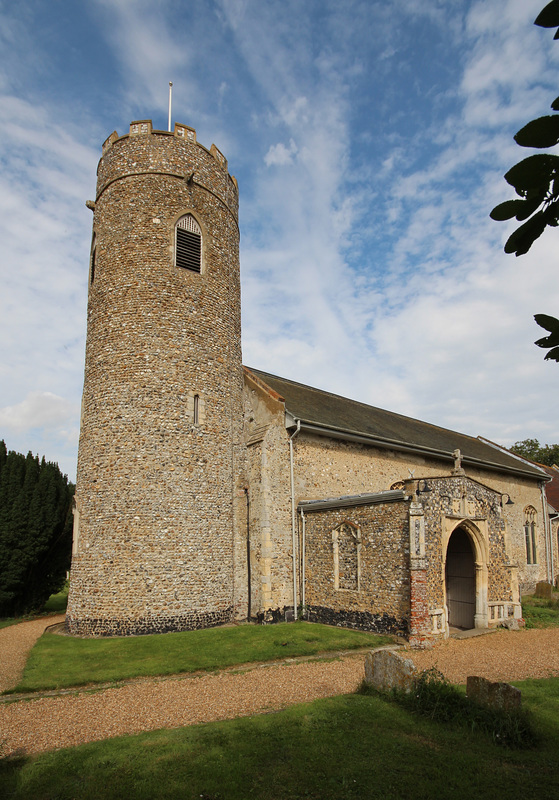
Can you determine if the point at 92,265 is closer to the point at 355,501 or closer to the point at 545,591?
the point at 355,501

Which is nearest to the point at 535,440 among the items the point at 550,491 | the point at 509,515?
the point at 550,491

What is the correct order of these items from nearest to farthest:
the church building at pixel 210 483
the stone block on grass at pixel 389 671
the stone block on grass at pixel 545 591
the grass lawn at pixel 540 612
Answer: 1. the stone block on grass at pixel 389 671
2. the church building at pixel 210 483
3. the grass lawn at pixel 540 612
4. the stone block on grass at pixel 545 591

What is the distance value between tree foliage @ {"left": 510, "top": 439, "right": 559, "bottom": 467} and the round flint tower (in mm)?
40850

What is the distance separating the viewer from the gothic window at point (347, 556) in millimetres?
13625

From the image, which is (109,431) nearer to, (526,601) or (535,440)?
(526,601)

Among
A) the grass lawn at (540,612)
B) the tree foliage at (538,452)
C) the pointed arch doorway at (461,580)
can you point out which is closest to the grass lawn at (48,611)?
the pointed arch doorway at (461,580)

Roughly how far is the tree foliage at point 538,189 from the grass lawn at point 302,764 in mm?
4806

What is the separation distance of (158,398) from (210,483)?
2.86 m

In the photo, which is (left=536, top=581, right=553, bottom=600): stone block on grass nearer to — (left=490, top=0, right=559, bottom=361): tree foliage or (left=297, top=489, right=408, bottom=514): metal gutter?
(left=297, top=489, right=408, bottom=514): metal gutter

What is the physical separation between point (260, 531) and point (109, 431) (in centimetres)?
517

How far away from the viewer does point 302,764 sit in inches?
214

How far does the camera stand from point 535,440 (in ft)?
170

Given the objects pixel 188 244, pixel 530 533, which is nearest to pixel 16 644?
pixel 188 244

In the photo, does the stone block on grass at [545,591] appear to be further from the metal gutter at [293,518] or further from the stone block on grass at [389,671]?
the stone block on grass at [389,671]
